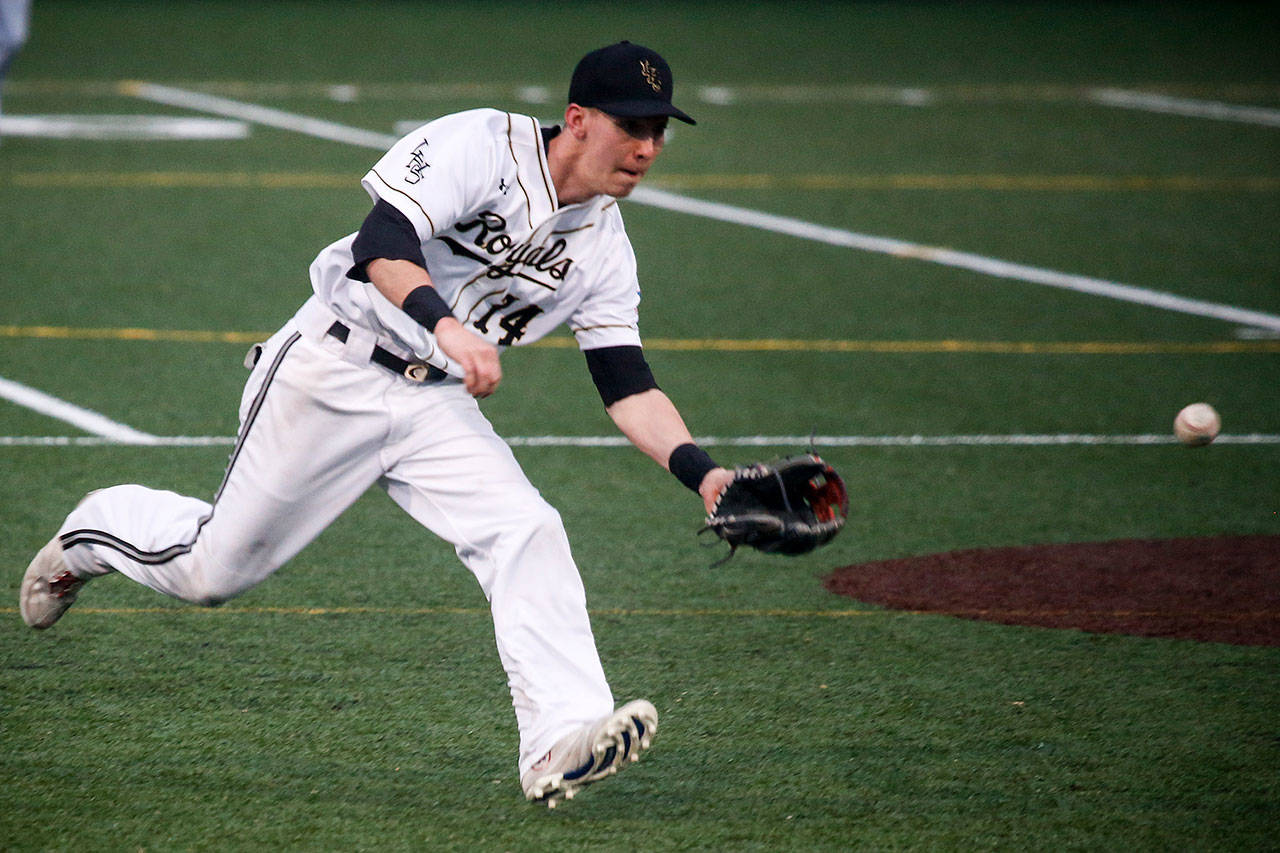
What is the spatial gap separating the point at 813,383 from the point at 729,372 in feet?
1.52

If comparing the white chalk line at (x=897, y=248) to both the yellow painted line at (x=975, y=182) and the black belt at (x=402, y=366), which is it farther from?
the black belt at (x=402, y=366)

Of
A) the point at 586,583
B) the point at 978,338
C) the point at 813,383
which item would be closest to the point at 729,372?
the point at 813,383

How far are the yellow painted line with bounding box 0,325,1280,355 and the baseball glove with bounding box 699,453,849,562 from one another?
17.2 ft

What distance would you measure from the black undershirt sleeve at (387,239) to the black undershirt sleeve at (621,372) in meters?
0.67

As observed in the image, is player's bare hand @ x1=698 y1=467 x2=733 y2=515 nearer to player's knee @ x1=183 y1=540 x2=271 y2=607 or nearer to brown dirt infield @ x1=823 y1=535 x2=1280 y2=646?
player's knee @ x1=183 y1=540 x2=271 y2=607

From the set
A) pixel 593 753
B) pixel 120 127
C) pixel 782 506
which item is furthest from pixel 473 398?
pixel 120 127

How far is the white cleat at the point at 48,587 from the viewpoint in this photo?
15.7 ft

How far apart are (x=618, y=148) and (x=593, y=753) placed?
1.47 m

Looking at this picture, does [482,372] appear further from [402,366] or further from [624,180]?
[624,180]

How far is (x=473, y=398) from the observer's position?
4457mm

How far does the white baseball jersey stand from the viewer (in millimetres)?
4281

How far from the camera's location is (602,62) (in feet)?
14.1

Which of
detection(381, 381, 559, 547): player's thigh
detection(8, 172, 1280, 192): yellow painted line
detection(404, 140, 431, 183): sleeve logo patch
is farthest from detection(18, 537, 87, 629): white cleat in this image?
detection(8, 172, 1280, 192): yellow painted line

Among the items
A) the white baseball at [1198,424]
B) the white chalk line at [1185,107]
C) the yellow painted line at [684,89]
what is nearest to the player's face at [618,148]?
the white baseball at [1198,424]
